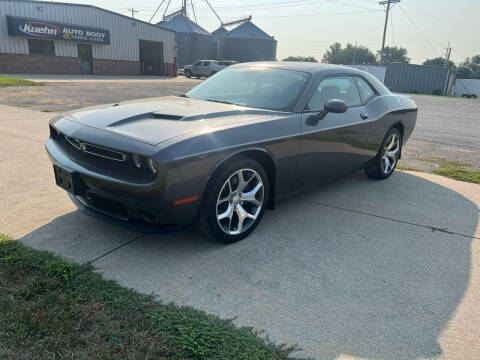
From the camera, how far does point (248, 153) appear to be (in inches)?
129

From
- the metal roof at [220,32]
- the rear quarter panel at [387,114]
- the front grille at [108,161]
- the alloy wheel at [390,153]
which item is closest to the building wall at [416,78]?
the metal roof at [220,32]

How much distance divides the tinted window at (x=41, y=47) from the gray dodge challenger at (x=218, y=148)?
28938mm

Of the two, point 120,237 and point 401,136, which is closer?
point 120,237

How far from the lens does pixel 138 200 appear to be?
2.76 m

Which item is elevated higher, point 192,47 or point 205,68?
point 192,47

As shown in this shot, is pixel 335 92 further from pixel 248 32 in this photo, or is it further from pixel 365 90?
pixel 248 32

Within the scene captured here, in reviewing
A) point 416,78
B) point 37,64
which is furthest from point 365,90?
point 416,78

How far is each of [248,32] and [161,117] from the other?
52981mm

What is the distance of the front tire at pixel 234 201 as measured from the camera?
305 centimetres

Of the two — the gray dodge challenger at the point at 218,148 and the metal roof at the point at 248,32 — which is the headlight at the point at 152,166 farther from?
the metal roof at the point at 248,32

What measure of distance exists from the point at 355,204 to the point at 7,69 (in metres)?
29.8

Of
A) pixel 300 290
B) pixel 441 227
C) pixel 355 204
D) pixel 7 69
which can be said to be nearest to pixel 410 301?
pixel 300 290

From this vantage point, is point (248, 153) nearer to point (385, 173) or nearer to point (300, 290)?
point (300, 290)

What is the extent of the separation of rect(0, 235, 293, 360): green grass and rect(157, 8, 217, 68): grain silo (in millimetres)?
51010
